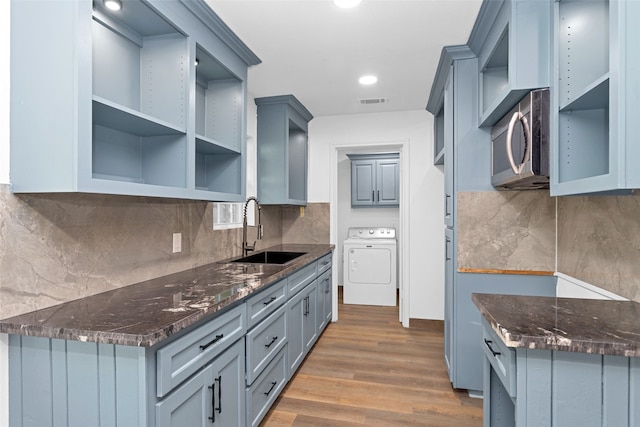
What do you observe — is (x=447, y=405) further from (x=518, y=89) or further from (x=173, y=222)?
(x=173, y=222)

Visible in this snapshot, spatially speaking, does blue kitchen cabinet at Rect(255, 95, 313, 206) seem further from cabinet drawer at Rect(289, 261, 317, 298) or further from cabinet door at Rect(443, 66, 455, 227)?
cabinet door at Rect(443, 66, 455, 227)

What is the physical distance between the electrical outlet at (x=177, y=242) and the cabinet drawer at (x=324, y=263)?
1.50 meters

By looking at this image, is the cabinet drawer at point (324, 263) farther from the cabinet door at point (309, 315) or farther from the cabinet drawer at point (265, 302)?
the cabinet drawer at point (265, 302)

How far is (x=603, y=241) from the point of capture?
1698mm

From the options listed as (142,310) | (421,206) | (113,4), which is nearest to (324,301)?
(421,206)

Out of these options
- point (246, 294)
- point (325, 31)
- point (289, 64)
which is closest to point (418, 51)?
point (325, 31)

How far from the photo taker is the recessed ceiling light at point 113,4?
4.95 ft

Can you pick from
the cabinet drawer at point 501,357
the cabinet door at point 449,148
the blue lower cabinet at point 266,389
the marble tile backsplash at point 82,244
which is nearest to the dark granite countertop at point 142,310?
the marble tile backsplash at point 82,244

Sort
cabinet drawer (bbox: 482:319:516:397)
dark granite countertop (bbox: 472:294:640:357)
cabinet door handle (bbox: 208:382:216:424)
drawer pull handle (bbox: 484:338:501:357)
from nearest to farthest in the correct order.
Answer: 1. dark granite countertop (bbox: 472:294:640:357)
2. cabinet drawer (bbox: 482:319:516:397)
3. drawer pull handle (bbox: 484:338:501:357)
4. cabinet door handle (bbox: 208:382:216:424)

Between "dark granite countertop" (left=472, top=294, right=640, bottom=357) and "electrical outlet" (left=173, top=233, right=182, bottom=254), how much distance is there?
5.73 ft

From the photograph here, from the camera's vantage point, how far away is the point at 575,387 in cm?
109

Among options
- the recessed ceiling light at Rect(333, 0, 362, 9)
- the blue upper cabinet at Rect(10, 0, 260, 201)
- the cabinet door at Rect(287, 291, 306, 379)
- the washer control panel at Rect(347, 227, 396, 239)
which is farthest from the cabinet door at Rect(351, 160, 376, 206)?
the recessed ceiling light at Rect(333, 0, 362, 9)

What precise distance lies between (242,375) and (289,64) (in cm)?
221

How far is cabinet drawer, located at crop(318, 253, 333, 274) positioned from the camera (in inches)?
134
